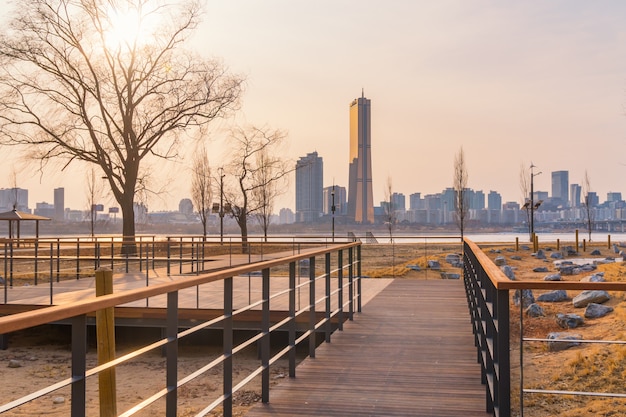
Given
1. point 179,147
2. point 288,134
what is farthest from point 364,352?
point 288,134

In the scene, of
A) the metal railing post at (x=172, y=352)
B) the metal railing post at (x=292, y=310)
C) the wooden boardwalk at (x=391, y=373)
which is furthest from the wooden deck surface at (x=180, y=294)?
the metal railing post at (x=172, y=352)

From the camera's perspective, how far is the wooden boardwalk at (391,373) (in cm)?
496

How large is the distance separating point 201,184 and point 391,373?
41895 millimetres

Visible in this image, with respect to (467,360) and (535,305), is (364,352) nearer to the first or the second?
(467,360)

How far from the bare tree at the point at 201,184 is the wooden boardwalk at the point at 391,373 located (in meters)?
37.5

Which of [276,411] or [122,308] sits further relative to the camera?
[122,308]

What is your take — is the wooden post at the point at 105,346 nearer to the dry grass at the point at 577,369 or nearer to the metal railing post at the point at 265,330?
the metal railing post at the point at 265,330

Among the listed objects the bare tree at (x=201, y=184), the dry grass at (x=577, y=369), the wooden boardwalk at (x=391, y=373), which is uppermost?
the bare tree at (x=201, y=184)

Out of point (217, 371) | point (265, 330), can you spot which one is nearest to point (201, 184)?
point (217, 371)

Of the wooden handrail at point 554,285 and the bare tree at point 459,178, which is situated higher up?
the bare tree at point 459,178

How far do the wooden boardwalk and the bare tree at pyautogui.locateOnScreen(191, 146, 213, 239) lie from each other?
123 feet

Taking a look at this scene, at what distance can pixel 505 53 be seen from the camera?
59.4 ft

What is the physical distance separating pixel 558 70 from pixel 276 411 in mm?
17318

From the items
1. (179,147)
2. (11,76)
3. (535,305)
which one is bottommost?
(535,305)
